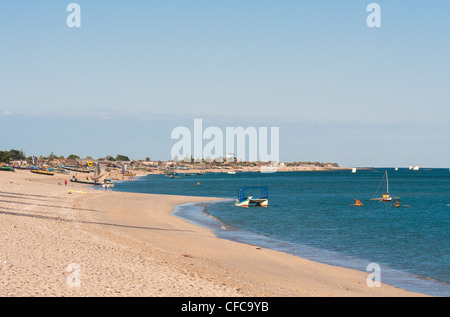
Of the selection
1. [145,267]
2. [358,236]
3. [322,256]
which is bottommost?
[358,236]

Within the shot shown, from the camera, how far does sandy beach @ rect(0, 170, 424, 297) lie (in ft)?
53.1

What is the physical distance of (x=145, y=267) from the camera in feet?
66.0

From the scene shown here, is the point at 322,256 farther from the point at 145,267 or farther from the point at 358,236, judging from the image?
the point at 145,267

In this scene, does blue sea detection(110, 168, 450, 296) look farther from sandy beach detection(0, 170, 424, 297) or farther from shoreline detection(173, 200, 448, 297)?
sandy beach detection(0, 170, 424, 297)

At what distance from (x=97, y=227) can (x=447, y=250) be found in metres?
25.6

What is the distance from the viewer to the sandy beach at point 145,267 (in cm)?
1619

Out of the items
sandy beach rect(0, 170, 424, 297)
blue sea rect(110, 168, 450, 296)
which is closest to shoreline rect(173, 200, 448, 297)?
blue sea rect(110, 168, 450, 296)

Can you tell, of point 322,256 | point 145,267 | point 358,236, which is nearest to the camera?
point 145,267

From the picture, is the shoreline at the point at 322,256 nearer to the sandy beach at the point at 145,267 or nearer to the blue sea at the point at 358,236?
the blue sea at the point at 358,236

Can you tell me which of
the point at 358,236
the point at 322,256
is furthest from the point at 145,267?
the point at 358,236

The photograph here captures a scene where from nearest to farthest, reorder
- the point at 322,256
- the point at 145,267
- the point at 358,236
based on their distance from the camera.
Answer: the point at 145,267, the point at 322,256, the point at 358,236

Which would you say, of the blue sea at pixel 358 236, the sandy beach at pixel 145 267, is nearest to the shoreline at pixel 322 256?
the blue sea at pixel 358 236
